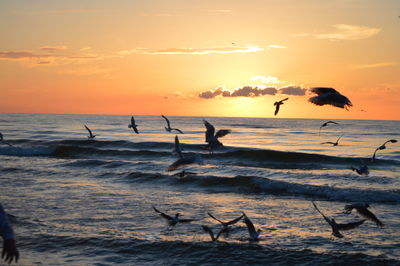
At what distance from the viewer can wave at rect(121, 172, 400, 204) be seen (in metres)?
17.4

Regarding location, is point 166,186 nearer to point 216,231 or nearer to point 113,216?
point 113,216

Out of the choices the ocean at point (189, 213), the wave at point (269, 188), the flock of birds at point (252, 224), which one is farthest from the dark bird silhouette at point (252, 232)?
the wave at point (269, 188)

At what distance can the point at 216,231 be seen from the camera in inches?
439

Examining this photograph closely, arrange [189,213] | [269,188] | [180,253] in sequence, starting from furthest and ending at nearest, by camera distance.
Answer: [269,188] < [189,213] < [180,253]

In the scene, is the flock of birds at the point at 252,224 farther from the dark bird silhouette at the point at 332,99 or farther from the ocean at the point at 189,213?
the dark bird silhouette at the point at 332,99

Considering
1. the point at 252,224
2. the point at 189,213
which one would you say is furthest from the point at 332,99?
the point at 189,213

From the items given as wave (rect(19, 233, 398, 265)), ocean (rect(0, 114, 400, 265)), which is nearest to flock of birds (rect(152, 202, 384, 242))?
ocean (rect(0, 114, 400, 265))

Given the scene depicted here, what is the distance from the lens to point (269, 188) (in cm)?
1905

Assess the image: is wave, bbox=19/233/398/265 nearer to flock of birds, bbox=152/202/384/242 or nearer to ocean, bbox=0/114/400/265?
ocean, bbox=0/114/400/265

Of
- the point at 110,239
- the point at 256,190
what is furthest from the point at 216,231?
the point at 256,190

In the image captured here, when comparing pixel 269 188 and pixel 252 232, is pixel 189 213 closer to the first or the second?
pixel 252 232

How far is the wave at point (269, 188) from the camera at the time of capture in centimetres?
1738

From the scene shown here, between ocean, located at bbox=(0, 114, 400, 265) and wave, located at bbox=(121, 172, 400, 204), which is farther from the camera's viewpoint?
wave, located at bbox=(121, 172, 400, 204)

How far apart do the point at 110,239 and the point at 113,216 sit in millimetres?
2254
